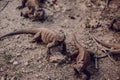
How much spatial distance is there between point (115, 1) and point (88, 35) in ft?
6.19

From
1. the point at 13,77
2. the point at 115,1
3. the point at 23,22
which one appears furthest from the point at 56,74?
the point at 115,1

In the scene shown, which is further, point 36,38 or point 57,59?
point 36,38

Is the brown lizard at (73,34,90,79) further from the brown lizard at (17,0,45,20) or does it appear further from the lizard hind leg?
the brown lizard at (17,0,45,20)

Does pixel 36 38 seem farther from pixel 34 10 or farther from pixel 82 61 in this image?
pixel 82 61

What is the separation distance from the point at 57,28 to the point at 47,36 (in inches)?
47.0

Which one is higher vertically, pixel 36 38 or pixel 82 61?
pixel 36 38

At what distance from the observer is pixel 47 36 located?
27.2 feet

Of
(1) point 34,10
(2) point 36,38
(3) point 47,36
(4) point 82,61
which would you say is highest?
(1) point 34,10

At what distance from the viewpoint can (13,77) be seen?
24.2 feet

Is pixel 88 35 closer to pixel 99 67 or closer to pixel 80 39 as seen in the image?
pixel 80 39

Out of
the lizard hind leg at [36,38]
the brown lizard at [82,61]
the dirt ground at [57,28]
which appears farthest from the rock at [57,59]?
the lizard hind leg at [36,38]

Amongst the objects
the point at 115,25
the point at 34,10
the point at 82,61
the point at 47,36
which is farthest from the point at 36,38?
the point at 115,25

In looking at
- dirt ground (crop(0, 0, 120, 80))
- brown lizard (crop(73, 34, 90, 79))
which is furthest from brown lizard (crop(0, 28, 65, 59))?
brown lizard (crop(73, 34, 90, 79))

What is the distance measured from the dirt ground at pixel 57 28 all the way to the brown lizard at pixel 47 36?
14 centimetres
